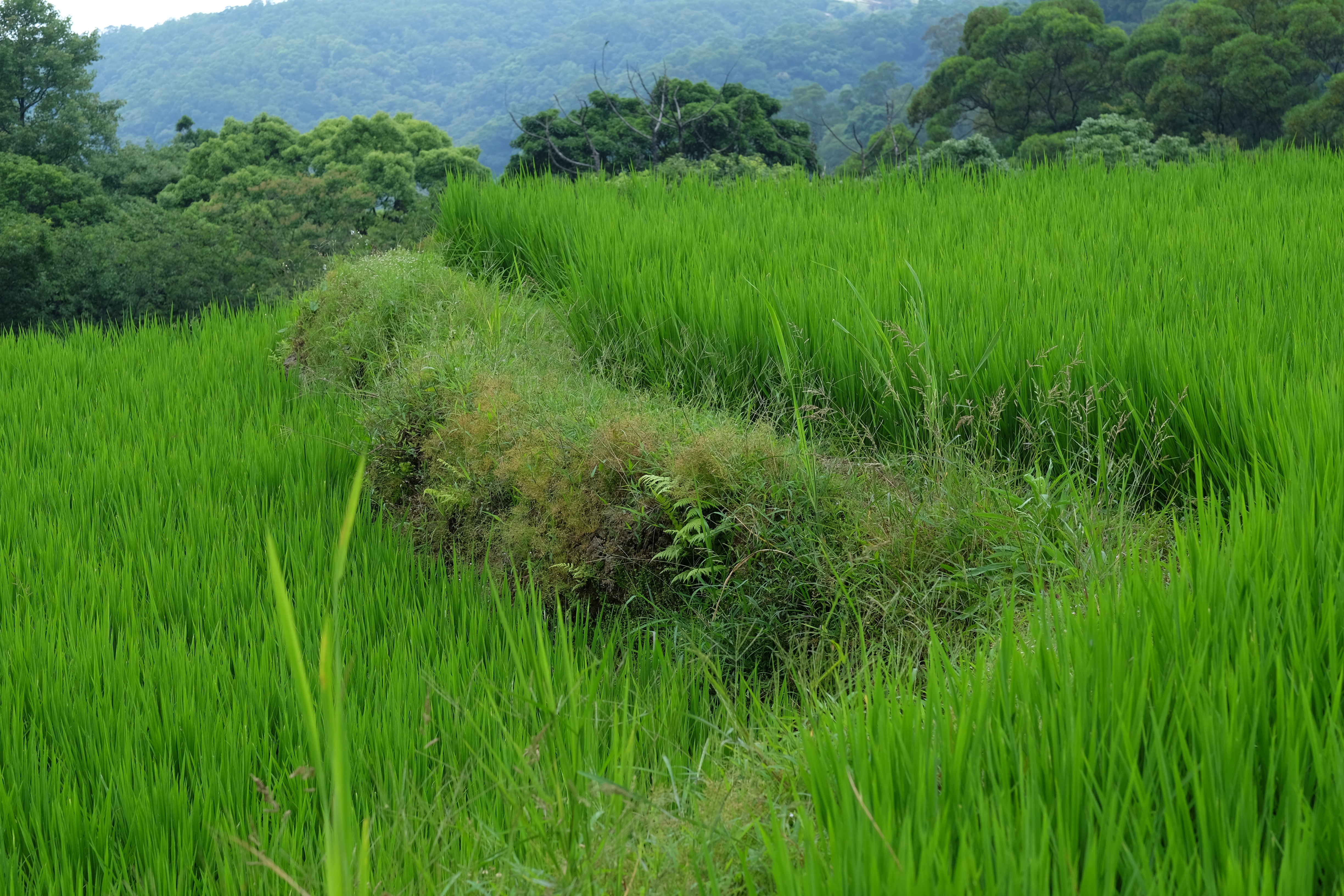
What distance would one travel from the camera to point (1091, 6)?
2662cm

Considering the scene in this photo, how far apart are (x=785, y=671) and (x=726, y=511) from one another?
0.47 m

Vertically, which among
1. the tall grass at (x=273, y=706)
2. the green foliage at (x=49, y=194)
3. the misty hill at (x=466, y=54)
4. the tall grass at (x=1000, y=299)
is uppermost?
the misty hill at (x=466, y=54)

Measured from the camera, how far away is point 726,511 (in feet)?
8.77

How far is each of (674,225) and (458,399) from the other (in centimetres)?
169

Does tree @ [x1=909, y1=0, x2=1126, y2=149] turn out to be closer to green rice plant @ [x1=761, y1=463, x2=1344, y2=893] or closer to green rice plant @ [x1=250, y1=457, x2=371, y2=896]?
green rice plant @ [x1=761, y1=463, x2=1344, y2=893]

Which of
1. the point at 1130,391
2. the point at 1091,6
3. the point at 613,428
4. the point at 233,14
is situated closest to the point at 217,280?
the point at 613,428

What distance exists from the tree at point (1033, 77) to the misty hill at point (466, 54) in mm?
37424

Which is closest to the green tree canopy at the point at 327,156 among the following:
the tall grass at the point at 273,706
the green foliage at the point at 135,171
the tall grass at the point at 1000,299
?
the green foliage at the point at 135,171

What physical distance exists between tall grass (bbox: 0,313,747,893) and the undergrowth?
0.21 meters

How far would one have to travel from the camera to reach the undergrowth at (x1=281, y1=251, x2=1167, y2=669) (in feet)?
7.68

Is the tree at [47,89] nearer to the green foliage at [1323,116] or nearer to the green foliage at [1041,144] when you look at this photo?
the green foliage at [1041,144]

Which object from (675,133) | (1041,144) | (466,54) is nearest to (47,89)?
(675,133)

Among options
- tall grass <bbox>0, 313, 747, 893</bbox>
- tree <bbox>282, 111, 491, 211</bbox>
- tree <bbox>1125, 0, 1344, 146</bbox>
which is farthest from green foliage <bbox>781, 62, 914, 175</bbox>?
tall grass <bbox>0, 313, 747, 893</bbox>

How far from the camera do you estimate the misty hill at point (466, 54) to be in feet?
233
